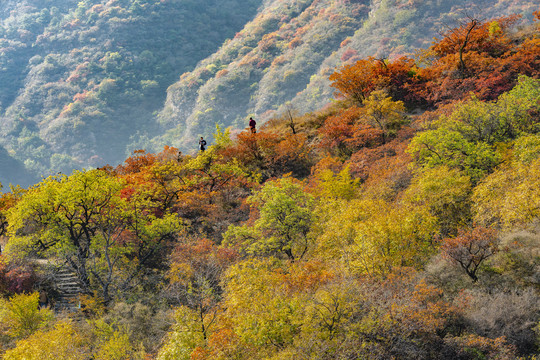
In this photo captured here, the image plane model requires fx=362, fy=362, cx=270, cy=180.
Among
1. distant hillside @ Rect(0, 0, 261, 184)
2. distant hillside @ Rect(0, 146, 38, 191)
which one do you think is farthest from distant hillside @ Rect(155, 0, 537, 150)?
distant hillside @ Rect(0, 146, 38, 191)

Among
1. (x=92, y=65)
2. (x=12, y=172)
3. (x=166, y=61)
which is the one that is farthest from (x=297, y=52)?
(x=12, y=172)

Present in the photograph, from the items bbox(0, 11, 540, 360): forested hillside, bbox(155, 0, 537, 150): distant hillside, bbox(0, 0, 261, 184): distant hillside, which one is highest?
bbox(0, 0, 261, 184): distant hillside

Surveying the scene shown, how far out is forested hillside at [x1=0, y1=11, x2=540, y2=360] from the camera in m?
12.8

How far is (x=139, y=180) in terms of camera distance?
3322 cm

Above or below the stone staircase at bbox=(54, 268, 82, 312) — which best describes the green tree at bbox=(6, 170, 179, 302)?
above

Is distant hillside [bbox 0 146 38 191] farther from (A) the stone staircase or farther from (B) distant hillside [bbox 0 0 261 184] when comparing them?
(A) the stone staircase

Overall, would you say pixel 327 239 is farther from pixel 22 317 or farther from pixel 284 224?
pixel 22 317

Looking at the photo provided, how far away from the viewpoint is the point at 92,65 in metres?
151

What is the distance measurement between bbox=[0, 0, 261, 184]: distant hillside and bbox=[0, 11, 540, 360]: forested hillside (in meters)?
118

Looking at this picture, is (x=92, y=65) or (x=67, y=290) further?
(x=92, y=65)

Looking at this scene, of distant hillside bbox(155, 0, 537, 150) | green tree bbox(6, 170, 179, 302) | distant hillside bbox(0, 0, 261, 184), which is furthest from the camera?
distant hillside bbox(0, 0, 261, 184)

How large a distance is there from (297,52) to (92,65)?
89715 mm

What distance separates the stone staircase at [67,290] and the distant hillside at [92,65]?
401ft

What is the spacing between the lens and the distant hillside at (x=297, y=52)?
3898 inches
